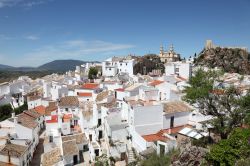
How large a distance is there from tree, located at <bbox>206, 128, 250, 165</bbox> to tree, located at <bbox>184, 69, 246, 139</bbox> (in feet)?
20.8

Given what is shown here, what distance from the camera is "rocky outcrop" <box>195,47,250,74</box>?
91294 mm

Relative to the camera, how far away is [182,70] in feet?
208

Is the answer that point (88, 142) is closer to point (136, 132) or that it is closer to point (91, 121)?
point (91, 121)

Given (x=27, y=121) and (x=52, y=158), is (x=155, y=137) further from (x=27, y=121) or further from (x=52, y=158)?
(x=27, y=121)

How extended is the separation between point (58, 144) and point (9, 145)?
23.1 ft

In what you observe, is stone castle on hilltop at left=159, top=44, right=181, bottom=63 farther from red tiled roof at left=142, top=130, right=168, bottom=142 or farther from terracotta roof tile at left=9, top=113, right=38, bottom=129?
red tiled roof at left=142, top=130, right=168, bottom=142

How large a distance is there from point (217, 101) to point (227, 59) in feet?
257

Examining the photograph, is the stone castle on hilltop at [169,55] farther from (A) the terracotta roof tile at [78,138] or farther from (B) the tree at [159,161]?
(B) the tree at [159,161]

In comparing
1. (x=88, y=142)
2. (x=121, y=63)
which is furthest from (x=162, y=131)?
(x=121, y=63)

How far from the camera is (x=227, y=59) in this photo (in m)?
94.5

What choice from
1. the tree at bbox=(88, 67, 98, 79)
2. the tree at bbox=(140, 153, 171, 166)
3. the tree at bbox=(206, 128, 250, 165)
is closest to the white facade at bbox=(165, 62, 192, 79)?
the tree at bbox=(88, 67, 98, 79)

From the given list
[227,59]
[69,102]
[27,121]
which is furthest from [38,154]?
[227,59]

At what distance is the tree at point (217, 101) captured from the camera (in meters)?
21.7

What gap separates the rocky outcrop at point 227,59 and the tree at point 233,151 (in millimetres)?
77411
